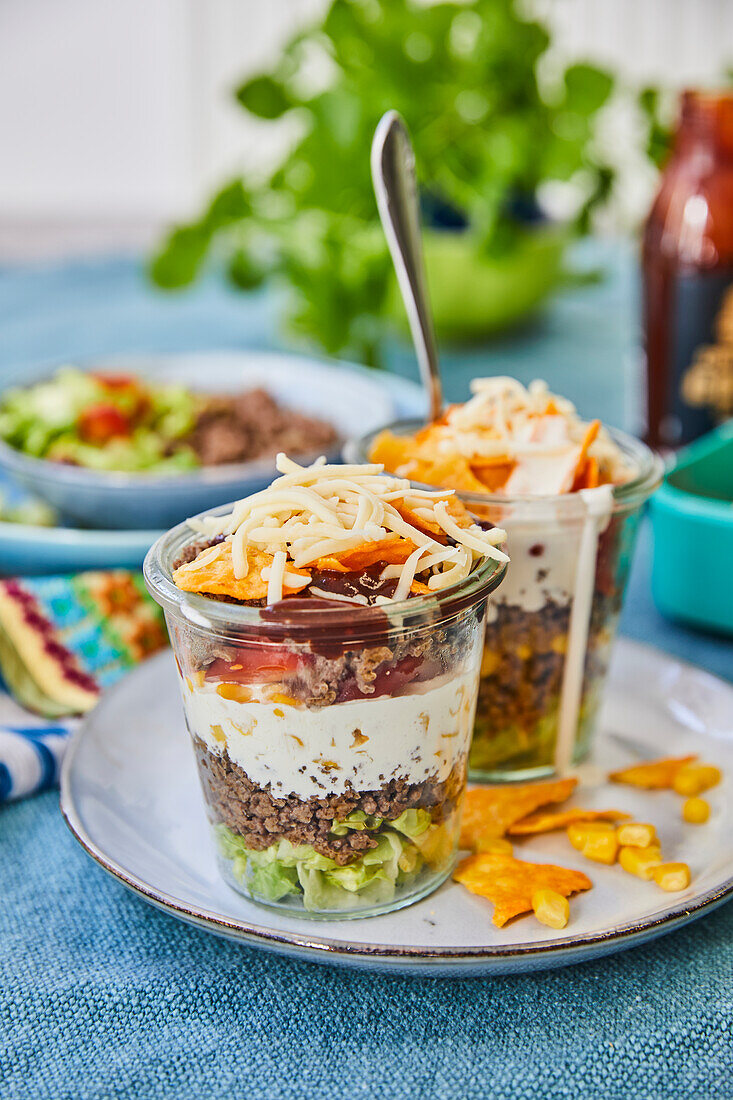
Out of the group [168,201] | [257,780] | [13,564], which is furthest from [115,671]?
[168,201]

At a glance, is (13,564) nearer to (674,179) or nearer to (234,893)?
(234,893)

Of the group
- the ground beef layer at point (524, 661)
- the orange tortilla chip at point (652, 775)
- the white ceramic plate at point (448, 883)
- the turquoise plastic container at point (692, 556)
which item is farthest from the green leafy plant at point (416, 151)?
the orange tortilla chip at point (652, 775)

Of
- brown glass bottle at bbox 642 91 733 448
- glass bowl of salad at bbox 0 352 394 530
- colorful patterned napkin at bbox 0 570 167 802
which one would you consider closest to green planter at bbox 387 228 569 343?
glass bowl of salad at bbox 0 352 394 530

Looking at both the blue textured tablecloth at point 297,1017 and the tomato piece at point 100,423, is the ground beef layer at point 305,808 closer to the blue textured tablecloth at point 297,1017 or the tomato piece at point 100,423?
the blue textured tablecloth at point 297,1017

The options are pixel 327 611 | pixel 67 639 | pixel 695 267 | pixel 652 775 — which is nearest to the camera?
pixel 327 611

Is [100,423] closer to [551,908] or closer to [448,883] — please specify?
[448,883]

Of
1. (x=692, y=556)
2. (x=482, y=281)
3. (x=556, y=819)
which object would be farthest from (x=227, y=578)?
(x=482, y=281)
